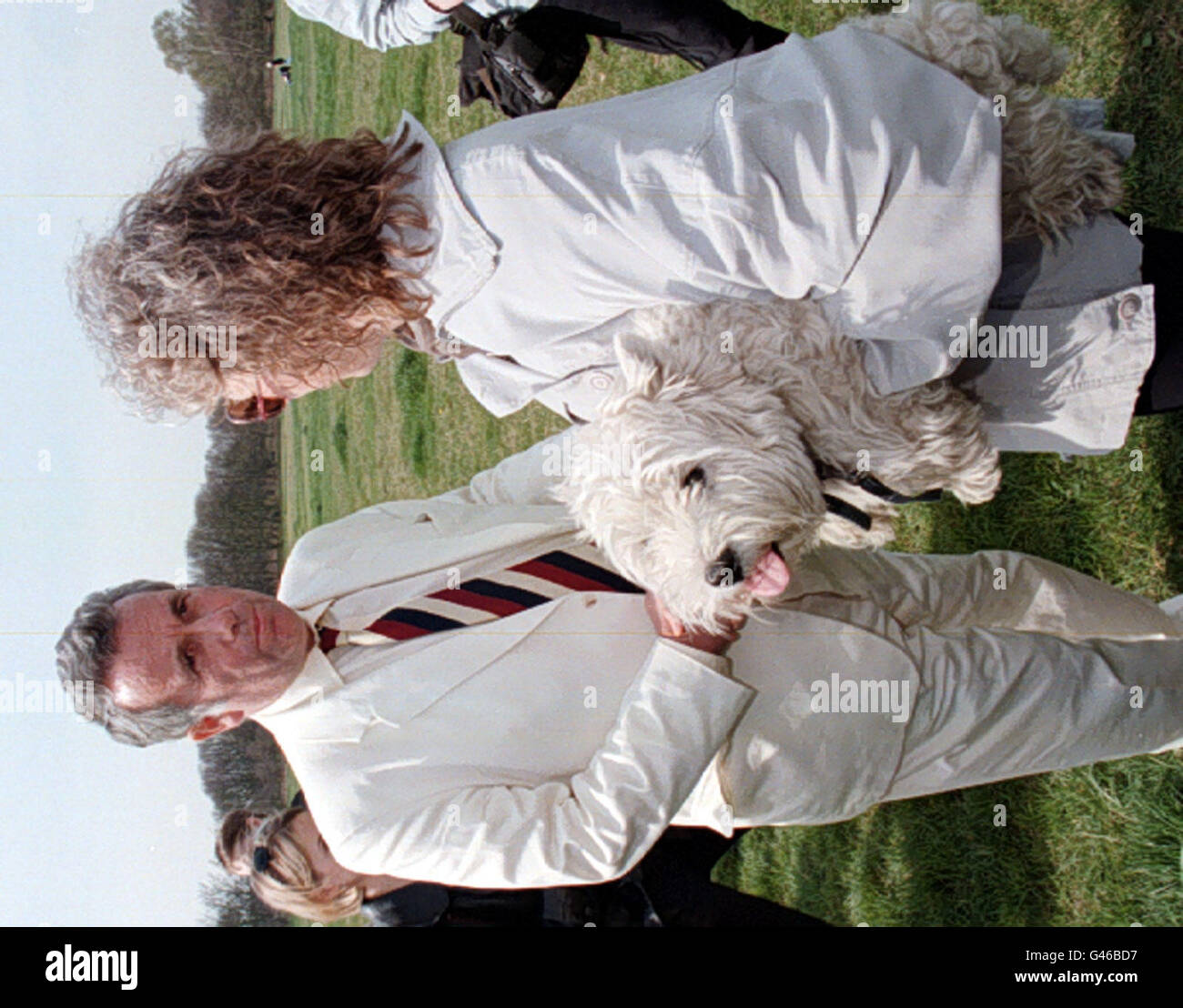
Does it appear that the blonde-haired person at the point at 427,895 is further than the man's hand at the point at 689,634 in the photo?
Yes

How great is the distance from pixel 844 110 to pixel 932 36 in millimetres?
542

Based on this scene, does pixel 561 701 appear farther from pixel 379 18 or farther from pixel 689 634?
pixel 379 18

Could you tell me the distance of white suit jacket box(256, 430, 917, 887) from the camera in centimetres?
256

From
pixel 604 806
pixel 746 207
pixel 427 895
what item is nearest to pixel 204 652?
pixel 427 895

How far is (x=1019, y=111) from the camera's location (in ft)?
7.50

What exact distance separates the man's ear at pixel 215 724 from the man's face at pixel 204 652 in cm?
16

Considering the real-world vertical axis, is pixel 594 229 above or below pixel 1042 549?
above

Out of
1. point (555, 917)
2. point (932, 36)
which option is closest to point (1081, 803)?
point (555, 917)

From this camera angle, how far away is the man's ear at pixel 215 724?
305cm

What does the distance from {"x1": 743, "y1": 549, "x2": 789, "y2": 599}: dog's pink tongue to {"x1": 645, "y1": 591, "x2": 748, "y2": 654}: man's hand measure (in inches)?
8.4

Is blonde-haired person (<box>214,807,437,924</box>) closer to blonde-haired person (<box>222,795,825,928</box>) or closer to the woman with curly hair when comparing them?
blonde-haired person (<box>222,795,825,928</box>)

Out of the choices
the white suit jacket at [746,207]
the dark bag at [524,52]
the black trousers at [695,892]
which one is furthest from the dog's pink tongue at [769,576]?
the dark bag at [524,52]

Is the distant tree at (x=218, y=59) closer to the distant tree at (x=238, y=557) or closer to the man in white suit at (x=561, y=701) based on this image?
the distant tree at (x=238, y=557)

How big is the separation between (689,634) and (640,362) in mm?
741
